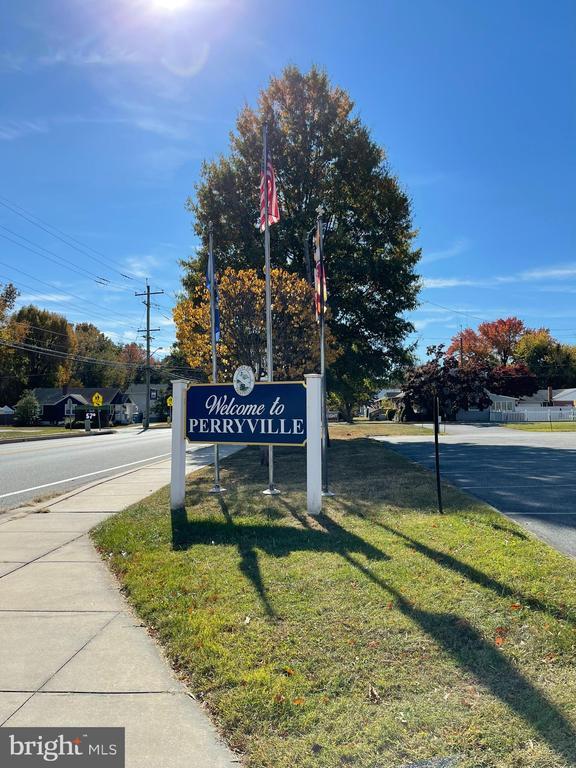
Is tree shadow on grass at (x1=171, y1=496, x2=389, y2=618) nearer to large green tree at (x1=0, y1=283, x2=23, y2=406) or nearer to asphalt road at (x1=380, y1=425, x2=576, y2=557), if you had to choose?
asphalt road at (x1=380, y1=425, x2=576, y2=557)

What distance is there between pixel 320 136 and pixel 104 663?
75.3 ft

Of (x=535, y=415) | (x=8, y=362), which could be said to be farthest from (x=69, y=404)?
(x=535, y=415)

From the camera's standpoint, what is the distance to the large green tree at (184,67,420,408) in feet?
73.6

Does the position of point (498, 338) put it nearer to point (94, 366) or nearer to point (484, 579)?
point (94, 366)

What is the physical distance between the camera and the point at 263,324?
14.3 m

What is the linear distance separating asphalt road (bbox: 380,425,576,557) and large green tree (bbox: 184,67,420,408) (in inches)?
234

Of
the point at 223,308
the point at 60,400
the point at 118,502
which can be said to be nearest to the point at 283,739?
the point at 118,502

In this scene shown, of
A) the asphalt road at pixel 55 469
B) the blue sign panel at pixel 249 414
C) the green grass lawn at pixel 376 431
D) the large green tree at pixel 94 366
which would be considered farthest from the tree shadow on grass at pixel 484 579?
the large green tree at pixel 94 366

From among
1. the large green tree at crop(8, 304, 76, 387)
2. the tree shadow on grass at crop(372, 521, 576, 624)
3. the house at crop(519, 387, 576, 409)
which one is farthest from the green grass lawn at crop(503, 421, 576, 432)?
the large green tree at crop(8, 304, 76, 387)

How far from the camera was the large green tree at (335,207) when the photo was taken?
73.6 feet

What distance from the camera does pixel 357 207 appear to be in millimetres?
23000

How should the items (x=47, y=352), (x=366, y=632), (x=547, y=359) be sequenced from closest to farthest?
(x=366, y=632)
(x=47, y=352)
(x=547, y=359)

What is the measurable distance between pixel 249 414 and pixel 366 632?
16.0 ft

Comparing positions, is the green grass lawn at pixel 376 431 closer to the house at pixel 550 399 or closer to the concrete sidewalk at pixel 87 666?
the concrete sidewalk at pixel 87 666
